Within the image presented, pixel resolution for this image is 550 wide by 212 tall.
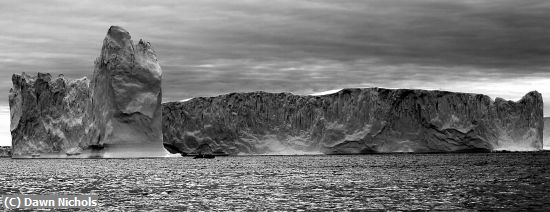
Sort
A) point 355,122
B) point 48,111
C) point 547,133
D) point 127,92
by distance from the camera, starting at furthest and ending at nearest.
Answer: point 547,133 < point 355,122 < point 48,111 < point 127,92

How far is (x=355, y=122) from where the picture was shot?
84250mm

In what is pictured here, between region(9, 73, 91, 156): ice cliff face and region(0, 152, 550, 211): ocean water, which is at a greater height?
region(9, 73, 91, 156): ice cliff face

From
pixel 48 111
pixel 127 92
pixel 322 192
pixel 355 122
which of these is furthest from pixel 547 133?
pixel 322 192

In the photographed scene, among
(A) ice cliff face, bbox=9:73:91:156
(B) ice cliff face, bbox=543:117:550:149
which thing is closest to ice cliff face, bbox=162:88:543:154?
(A) ice cliff face, bbox=9:73:91:156

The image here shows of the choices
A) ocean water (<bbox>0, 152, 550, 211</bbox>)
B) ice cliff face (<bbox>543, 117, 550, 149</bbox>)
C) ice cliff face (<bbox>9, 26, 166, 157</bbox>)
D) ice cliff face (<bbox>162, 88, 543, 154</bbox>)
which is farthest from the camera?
ice cliff face (<bbox>543, 117, 550, 149</bbox>)

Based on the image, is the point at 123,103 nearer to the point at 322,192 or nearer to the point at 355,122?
the point at 355,122

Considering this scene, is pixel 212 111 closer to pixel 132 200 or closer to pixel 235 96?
pixel 235 96

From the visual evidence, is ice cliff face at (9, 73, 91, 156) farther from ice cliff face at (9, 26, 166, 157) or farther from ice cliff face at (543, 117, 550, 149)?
ice cliff face at (543, 117, 550, 149)

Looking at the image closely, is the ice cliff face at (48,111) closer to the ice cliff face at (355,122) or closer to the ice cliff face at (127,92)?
the ice cliff face at (127,92)

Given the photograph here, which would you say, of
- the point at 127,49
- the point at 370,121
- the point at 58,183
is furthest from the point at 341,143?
the point at 58,183

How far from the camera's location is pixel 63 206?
26859 mm

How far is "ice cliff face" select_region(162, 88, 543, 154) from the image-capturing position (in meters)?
84.4

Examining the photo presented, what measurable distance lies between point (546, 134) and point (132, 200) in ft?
350

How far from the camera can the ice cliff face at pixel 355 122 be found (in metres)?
84.4
